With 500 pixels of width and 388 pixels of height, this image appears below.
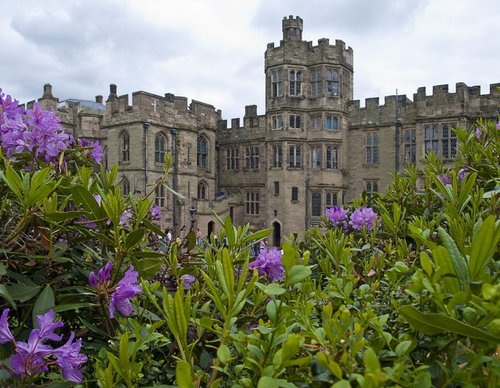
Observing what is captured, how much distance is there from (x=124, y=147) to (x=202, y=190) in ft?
17.2

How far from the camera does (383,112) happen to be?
24391 millimetres

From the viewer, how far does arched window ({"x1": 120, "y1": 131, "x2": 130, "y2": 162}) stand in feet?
78.7

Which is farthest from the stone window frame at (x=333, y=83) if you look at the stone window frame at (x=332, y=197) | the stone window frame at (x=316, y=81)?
the stone window frame at (x=332, y=197)

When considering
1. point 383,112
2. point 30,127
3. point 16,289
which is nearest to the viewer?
point 16,289

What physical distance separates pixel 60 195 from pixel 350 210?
257 centimetres

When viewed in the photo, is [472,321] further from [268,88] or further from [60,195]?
[268,88]

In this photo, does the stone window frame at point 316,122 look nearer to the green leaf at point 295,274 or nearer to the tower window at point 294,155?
the tower window at point 294,155

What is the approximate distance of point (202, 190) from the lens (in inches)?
1048

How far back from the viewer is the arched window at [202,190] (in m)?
26.5

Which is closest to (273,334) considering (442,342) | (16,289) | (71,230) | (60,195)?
(442,342)

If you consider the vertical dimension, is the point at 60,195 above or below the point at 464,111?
below

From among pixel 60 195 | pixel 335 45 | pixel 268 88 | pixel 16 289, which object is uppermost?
pixel 335 45

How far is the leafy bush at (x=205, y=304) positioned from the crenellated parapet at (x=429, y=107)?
21.9 metres

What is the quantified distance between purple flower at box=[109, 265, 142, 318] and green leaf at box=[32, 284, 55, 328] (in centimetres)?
18
